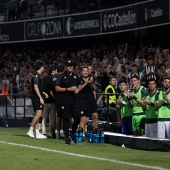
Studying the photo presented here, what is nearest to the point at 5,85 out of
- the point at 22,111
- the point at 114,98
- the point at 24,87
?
the point at 24,87

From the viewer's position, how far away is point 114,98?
70.3 feet

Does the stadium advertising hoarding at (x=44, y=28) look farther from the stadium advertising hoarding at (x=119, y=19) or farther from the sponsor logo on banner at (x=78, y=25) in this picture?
the stadium advertising hoarding at (x=119, y=19)

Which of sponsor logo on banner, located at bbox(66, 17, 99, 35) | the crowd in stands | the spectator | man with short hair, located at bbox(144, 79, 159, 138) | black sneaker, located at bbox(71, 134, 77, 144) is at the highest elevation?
the spectator

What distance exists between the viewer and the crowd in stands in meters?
23.0

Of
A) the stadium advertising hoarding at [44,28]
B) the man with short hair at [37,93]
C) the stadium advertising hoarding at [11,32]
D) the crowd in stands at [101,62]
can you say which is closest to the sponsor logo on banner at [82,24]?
the stadium advertising hoarding at [44,28]

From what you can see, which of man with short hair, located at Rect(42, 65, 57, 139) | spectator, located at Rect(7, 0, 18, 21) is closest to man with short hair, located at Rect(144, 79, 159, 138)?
man with short hair, located at Rect(42, 65, 57, 139)

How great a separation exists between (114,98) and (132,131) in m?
3.14

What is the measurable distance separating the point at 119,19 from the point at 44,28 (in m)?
6.04

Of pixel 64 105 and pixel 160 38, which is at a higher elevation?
pixel 160 38

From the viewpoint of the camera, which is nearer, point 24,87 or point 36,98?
point 36,98

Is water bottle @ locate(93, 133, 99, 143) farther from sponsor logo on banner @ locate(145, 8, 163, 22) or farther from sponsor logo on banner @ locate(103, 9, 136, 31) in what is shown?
sponsor logo on banner @ locate(103, 9, 136, 31)

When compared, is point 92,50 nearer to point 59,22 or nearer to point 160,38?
point 59,22

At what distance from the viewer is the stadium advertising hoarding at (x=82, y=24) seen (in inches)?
1245

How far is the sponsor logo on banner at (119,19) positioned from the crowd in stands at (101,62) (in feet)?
2.66
